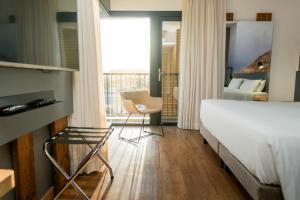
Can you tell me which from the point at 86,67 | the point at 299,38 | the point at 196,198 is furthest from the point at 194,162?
the point at 299,38

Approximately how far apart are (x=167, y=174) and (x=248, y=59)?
290cm

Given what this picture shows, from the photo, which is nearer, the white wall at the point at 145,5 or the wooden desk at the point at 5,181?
the wooden desk at the point at 5,181

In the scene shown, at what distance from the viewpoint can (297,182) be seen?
4.31 ft

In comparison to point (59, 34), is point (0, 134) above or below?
below

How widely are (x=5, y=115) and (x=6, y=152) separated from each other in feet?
1.10

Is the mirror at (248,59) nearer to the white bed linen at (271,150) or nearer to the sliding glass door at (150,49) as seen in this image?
the sliding glass door at (150,49)

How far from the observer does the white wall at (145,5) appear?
3.86 m

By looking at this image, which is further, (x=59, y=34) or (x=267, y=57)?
(x=267, y=57)

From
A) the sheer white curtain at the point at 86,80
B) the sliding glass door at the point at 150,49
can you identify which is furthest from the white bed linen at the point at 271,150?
the sliding glass door at the point at 150,49

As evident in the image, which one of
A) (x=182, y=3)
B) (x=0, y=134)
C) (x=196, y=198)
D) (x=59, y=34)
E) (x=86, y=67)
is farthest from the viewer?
(x=182, y=3)

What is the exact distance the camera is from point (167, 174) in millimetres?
2227

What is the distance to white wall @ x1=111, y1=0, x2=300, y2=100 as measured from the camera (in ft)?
12.7

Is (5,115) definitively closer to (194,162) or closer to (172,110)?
(194,162)

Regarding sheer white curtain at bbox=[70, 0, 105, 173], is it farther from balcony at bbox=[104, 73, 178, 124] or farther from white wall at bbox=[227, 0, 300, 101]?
white wall at bbox=[227, 0, 300, 101]
